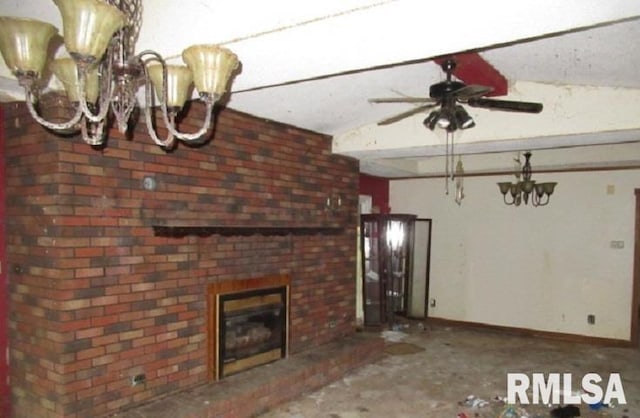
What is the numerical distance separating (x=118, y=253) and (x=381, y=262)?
390 centimetres

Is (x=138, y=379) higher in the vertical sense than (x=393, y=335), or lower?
higher

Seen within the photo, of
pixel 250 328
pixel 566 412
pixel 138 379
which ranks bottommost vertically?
pixel 566 412

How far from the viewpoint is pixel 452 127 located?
2.83 metres

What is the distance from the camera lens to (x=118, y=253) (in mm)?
2900

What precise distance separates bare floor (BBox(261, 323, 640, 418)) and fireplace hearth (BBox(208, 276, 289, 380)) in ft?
1.54

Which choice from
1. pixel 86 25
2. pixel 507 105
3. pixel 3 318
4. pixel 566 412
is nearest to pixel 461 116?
pixel 507 105

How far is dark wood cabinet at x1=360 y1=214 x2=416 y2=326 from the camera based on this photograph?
6160 mm

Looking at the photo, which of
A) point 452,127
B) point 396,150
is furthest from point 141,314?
point 396,150

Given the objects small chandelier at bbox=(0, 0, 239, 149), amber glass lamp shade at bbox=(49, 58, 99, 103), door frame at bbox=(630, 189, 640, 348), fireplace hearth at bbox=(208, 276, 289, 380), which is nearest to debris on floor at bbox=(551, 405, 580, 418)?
fireplace hearth at bbox=(208, 276, 289, 380)

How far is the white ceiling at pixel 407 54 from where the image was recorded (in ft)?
5.50

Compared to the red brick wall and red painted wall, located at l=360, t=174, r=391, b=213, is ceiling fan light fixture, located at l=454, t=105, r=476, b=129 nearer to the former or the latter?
→ the red brick wall

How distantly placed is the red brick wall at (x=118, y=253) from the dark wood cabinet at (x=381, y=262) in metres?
2.43

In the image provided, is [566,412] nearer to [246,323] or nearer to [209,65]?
[246,323]

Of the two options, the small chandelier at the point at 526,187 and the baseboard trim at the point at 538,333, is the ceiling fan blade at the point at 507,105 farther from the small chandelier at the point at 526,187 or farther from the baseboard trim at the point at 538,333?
the baseboard trim at the point at 538,333
